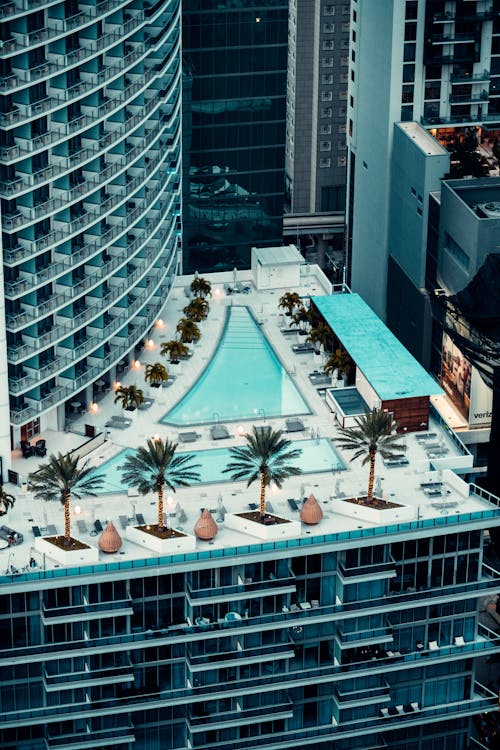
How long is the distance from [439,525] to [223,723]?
23.7 meters

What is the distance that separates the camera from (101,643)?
488ft

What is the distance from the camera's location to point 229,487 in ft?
527

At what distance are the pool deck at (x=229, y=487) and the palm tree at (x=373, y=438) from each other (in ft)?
10.7

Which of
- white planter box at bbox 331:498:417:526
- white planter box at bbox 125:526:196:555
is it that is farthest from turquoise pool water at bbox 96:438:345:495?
white planter box at bbox 125:526:196:555

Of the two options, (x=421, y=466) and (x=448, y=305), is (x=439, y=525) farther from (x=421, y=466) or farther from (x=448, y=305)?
(x=448, y=305)

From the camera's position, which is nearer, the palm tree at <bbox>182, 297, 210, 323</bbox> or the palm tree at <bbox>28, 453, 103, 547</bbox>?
the palm tree at <bbox>28, 453, 103, 547</bbox>

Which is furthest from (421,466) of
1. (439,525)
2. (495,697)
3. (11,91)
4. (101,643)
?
(11,91)

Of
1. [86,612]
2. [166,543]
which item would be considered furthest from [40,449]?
[86,612]

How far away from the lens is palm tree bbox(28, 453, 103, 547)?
149m

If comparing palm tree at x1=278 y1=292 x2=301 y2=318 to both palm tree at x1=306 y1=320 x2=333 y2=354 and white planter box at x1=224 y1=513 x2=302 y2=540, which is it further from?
white planter box at x1=224 y1=513 x2=302 y2=540

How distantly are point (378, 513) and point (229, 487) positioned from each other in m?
14.2

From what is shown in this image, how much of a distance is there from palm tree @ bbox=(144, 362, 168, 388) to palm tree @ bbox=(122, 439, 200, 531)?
766 inches

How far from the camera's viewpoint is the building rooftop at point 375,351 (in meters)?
171

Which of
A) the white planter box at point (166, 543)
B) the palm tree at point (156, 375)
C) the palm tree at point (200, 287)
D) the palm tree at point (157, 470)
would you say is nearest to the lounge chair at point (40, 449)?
the palm tree at point (157, 470)
